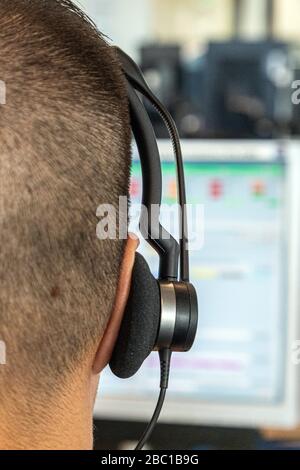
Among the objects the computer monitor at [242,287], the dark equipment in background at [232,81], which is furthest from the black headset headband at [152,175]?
the dark equipment in background at [232,81]

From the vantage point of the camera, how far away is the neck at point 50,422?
56cm

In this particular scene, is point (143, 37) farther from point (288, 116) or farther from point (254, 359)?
point (254, 359)

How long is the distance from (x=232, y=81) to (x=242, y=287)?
4.85 feet

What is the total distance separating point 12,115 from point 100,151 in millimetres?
73

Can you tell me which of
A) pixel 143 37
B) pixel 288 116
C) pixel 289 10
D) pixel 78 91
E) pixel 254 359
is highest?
pixel 289 10

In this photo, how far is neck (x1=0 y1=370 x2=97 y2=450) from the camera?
563 mm

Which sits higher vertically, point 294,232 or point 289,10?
point 289,10

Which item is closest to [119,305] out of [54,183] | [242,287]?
[54,183]

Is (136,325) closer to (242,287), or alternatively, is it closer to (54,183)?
(54,183)

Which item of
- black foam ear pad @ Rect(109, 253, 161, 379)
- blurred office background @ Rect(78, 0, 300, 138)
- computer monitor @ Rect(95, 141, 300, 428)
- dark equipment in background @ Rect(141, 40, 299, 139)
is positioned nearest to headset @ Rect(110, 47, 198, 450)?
black foam ear pad @ Rect(109, 253, 161, 379)

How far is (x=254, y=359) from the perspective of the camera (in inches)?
47.6

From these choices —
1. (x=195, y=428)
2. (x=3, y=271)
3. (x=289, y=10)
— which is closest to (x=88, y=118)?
(x=3, y=271)

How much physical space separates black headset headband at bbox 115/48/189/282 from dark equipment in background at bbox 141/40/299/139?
1838 millimetres

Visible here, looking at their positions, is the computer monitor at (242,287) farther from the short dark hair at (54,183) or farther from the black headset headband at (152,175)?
the short dark hair at (54,183)
